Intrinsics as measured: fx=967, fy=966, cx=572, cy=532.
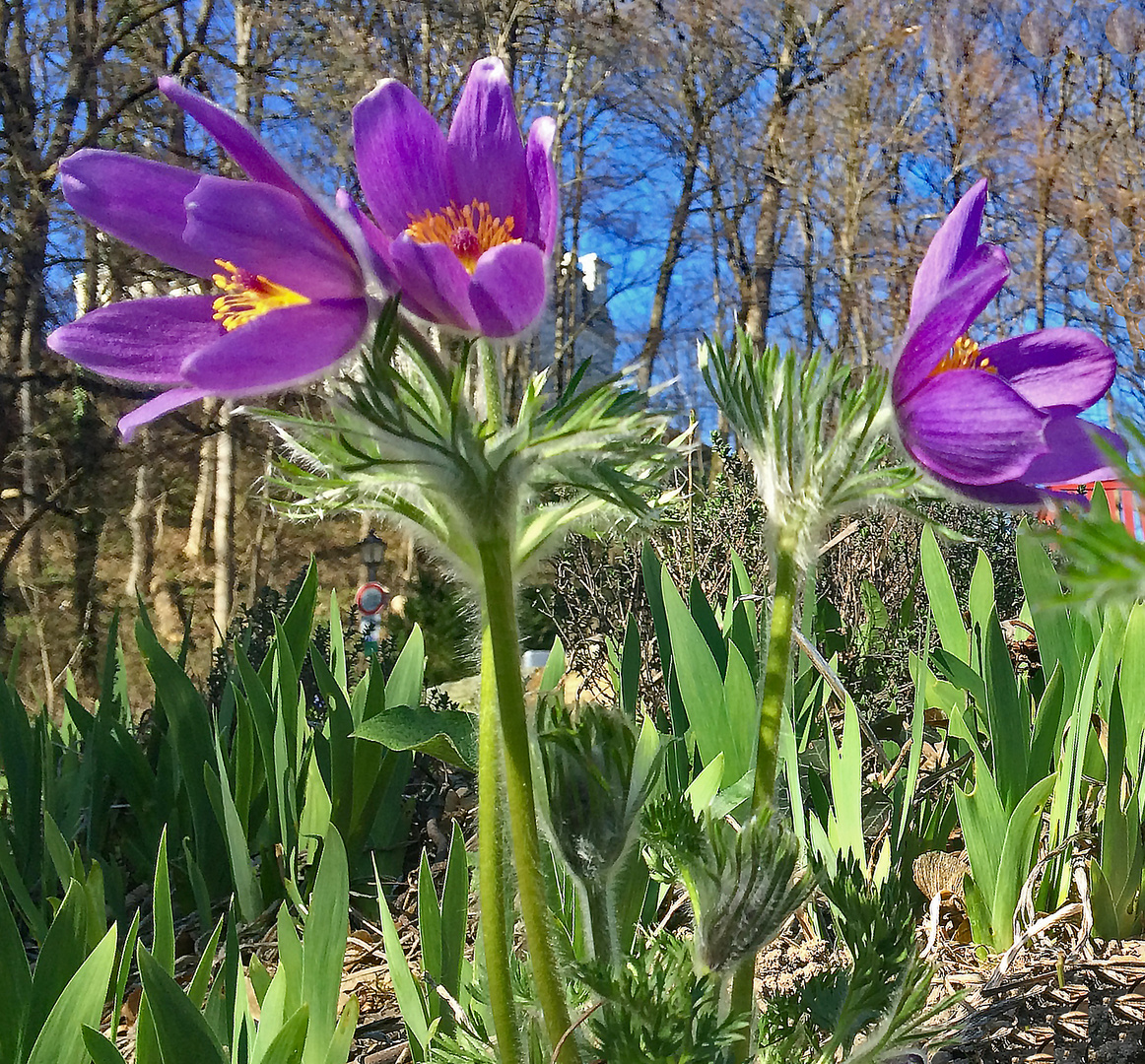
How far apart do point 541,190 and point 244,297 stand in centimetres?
22

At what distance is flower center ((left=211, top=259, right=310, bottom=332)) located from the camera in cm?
67

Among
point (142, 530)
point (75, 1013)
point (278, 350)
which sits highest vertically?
point (142, 530)

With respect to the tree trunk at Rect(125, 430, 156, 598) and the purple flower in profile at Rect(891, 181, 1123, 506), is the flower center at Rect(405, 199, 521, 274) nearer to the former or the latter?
the purple flower in profile at Rect(891, 181, 1123, 506)

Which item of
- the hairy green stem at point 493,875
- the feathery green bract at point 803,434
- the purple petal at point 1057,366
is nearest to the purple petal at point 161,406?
the hairy green stem at point 493,875

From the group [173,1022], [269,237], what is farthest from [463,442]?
[173,1022]

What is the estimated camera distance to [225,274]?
68 cm

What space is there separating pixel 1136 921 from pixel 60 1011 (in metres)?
1.31

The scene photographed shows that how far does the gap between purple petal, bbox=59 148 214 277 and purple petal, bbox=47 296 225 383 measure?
39mm

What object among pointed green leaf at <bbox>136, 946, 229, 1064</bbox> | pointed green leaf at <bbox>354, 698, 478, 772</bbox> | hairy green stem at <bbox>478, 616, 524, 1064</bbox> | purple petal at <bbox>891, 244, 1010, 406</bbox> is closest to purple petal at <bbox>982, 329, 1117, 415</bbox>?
purple petal at <bbox>891, 244, 1010, 406</bbox>

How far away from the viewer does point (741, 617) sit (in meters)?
1.44

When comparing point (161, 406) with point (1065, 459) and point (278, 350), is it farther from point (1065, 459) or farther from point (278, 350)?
point (1065, 459)

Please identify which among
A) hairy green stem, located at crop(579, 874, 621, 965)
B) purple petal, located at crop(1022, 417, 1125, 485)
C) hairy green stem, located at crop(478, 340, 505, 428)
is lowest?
hairy green stem, located at crop(579, 874, 621, 965)

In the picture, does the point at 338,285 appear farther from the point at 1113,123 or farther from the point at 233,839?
the point at 1113,123

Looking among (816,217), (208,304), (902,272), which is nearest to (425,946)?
(208,304)
